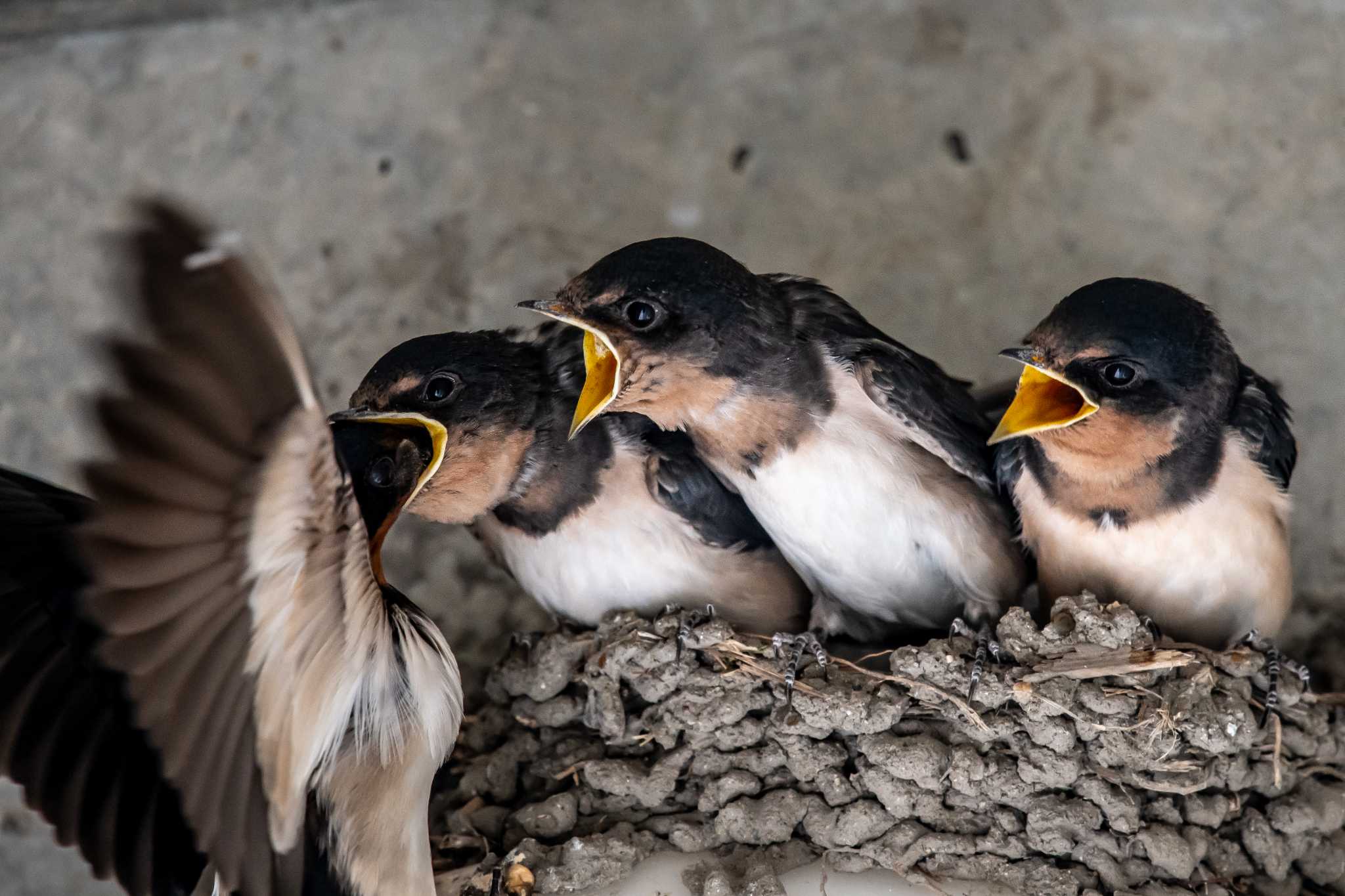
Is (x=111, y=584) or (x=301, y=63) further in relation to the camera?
(x=301, y=63)

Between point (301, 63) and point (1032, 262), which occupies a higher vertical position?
point (301, 63)

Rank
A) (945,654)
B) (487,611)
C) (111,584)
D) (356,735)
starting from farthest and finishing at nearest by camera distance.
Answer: (487,611)
(945,654)
(356,735)
(111,584)

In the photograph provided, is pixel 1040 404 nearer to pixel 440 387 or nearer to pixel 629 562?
pixel 629 562

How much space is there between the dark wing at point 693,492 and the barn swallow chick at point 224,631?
37 centimetres

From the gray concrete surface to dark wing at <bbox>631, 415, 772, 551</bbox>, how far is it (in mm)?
688

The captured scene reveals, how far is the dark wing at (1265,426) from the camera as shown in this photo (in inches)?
78.3

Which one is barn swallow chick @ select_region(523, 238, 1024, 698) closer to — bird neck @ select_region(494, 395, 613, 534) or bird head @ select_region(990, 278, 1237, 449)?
bird neck @ select_region(494, 395, 613, 534)

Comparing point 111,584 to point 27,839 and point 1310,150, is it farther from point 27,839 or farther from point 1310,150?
point 1310,150

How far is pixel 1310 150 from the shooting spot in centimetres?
267

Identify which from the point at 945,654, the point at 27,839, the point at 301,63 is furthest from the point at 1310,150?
the point at 27,839

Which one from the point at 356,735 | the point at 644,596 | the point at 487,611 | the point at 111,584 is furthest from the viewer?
the point at 487,611

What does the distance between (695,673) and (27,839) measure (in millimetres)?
1403

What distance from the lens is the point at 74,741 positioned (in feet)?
5.86

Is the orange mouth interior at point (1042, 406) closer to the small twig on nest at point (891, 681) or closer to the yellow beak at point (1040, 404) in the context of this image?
the yellow beak at point (1040, 404)
